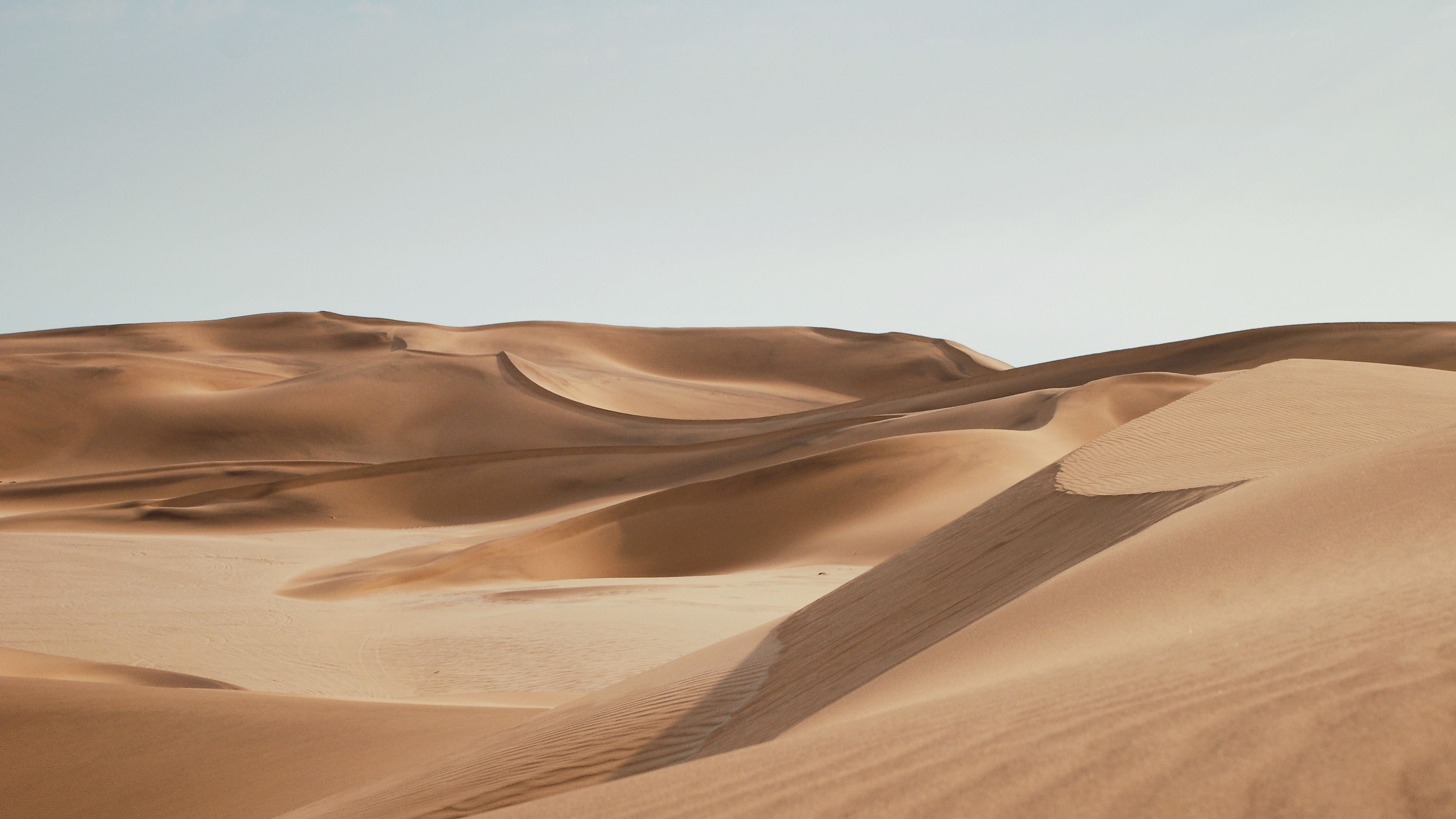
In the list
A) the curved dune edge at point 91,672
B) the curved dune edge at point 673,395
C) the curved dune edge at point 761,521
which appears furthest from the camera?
the curved dune edge at point 673,395

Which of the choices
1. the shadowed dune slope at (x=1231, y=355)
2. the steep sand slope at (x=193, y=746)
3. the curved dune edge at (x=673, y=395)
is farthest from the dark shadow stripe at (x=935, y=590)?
the curved dune edge at (x=673, y=395)

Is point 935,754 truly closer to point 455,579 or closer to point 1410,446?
point 1410,446

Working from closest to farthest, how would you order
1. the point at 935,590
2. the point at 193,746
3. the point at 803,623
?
the point at 935,590 < the point at 193,746 < the point at 803,623

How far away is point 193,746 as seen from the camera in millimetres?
5473

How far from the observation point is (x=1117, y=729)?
169cm

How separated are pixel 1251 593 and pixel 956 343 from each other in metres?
63.6

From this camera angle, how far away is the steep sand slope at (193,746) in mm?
4984

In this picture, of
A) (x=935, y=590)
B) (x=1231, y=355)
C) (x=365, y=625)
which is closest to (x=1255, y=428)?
(x=935, y=590)

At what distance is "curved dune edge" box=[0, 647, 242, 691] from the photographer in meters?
7.12

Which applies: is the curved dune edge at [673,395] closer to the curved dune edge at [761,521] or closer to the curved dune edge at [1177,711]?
the curved dune edge at [761,521]

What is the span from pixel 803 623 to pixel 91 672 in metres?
5.08

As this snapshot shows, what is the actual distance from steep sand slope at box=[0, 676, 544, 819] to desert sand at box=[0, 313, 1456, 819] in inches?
0.9

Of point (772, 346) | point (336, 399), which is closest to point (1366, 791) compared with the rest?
point (336, 399)

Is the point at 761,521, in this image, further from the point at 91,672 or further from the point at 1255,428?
the point at 91,672
